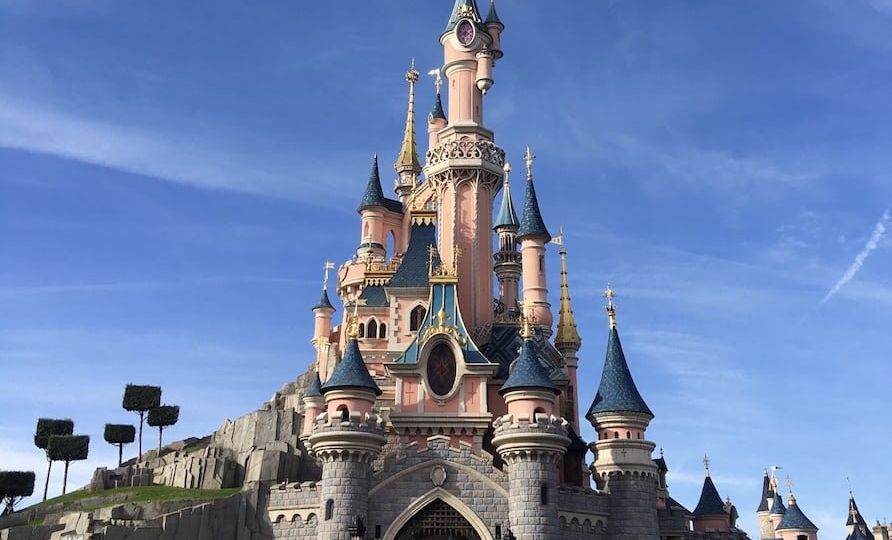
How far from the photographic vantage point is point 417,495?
3347 centimetres

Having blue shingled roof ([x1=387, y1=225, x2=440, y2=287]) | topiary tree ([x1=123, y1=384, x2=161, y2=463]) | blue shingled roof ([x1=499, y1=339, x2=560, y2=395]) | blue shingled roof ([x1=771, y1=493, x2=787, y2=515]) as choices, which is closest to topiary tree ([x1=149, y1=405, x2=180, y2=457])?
topiary tree ([x1=123, y1=384, x2=161, y2=463])

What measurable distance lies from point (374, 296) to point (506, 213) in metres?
12.0

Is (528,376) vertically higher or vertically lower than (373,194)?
lower

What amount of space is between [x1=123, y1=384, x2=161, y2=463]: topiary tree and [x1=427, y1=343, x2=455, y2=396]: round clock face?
25.3 meters

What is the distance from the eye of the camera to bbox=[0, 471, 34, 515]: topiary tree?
50625mm

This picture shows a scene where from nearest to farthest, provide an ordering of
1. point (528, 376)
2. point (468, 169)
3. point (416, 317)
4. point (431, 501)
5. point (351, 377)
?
point (431, 501) < point (528, 376) < point (351, 377) < point (416, 317) < point (468, 169)

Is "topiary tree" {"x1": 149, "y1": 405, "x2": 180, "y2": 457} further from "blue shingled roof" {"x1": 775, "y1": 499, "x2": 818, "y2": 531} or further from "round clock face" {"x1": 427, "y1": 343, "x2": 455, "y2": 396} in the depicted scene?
"blue shingled roof" {"x1": 775, "y1": 499, "x2": 818, "y2": 531}

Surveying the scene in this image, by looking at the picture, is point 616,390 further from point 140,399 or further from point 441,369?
point 140,399

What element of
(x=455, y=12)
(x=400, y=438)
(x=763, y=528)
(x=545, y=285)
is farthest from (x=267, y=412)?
(x=763, y=528)

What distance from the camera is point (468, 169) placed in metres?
45.3

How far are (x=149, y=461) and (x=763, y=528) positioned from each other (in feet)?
162

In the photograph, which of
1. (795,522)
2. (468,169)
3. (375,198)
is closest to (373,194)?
(375,198)

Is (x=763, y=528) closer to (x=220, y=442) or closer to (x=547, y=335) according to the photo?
(x=547, y=335)

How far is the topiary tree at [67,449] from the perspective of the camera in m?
51.9
